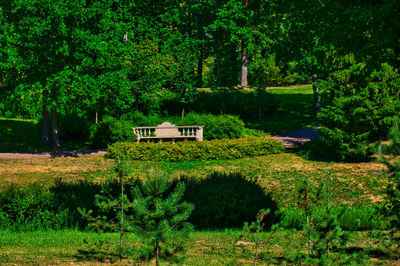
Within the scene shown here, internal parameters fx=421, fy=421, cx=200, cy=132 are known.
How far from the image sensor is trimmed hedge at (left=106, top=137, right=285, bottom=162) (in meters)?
19.9

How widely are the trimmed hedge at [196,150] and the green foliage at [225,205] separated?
29.0 ft

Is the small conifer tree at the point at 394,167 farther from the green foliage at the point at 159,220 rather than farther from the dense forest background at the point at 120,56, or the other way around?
the dense forest background at the point at 120,56

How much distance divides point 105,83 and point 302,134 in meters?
12.7

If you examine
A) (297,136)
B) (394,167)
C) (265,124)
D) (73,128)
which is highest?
(265,124)

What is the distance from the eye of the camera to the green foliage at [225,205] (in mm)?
10586

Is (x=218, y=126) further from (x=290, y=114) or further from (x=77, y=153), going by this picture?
(x=290, y=114)

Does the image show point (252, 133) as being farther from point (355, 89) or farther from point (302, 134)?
point (355, 89)

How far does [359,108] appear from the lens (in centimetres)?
1845

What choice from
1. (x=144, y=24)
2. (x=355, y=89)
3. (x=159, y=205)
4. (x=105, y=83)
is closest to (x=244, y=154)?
(x=355, y=89)

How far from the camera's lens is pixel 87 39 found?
20156 mm

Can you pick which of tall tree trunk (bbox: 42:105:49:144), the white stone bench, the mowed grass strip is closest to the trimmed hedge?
the mowed grass strip

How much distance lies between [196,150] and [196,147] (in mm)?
149

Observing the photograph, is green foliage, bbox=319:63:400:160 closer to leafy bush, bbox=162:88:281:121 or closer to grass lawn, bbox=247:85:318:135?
grass lawn, bbox=247:85:318:135

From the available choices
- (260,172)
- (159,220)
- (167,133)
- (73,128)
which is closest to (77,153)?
(73,128)
